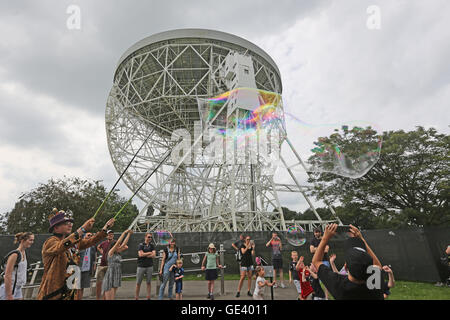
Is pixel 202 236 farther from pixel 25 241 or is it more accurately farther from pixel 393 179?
pixel 393 179

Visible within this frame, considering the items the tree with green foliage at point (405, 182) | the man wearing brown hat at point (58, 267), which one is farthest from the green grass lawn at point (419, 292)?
the man wearing brown hat at point (58, 267)

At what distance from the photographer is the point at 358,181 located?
14008 mm

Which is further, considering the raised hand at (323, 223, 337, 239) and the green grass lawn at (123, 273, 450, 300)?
the green grass lawn at (123, 273, 450, 300)

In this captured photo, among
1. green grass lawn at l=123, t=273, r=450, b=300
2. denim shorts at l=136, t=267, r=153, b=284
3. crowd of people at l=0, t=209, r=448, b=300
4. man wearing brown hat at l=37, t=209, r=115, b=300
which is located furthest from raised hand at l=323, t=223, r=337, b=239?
green grass lawn at l=123, t=273, r=450, b=300

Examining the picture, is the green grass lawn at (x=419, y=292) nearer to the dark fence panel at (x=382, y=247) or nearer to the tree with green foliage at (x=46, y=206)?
the dark fence panel at (x=382, y=247)

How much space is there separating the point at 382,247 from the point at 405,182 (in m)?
3.64

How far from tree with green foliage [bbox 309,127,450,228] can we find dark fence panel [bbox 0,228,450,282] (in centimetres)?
213

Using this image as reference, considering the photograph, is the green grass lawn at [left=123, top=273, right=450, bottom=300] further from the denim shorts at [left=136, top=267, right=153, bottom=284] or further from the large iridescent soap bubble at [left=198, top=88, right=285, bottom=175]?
the large iridescent soap bubble at [left=198, top=88, right=285, bottom=175]

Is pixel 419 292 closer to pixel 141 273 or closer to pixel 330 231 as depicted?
pixel 330 231

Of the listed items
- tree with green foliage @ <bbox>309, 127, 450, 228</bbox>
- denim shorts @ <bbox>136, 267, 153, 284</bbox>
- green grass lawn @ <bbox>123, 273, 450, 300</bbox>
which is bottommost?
green grass lawn @ <bbox>123, 273, 450, 300</bbox>

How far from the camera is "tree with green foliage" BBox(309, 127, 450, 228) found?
1211 centimetres

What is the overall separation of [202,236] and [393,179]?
32.0 ft

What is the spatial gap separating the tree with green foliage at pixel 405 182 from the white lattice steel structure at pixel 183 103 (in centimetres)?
358
